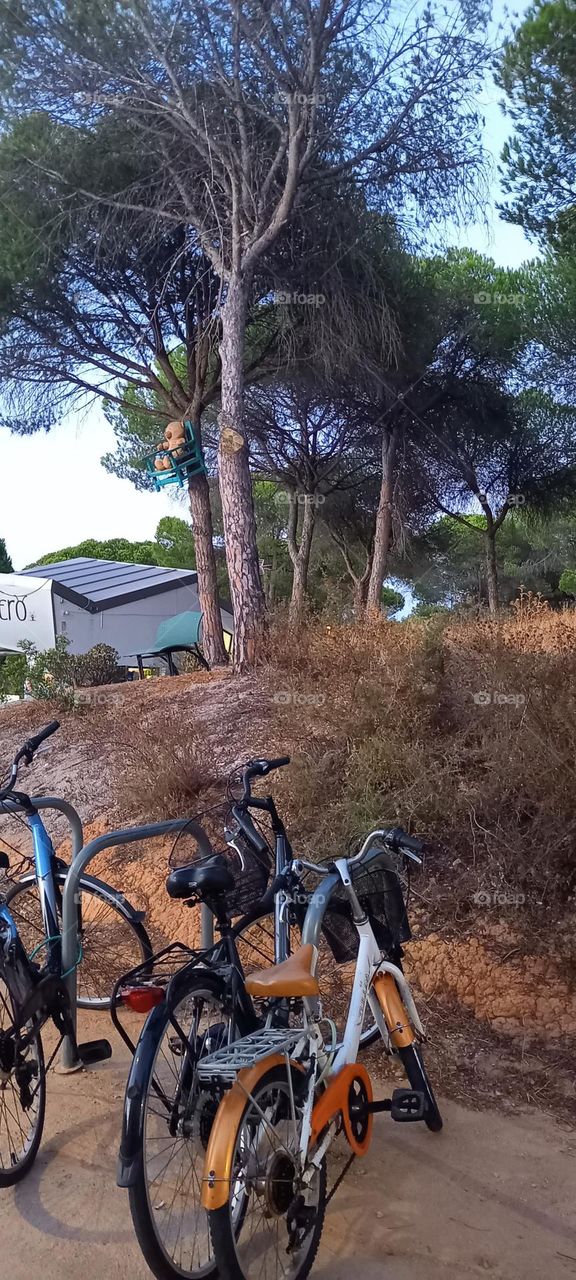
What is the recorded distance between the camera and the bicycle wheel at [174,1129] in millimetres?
2107

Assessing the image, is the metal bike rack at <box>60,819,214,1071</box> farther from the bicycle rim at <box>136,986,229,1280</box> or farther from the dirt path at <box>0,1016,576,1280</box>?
the bicycle rim at <box>136,986,229,1280</box>

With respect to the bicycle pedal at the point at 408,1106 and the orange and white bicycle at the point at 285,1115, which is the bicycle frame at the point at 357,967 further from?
the bicycle pedal at the point at 408,1106

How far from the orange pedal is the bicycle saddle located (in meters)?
0.58

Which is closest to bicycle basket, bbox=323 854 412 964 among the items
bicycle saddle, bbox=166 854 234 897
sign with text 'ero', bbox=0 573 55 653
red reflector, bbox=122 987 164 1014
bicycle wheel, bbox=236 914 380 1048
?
bicycle wheel, bbox=236 914 380 1048

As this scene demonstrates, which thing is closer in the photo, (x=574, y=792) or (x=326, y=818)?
(x=574, y=792)

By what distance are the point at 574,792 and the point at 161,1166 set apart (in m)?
2.47

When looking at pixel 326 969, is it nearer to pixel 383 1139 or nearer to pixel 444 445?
pixel 383 1139

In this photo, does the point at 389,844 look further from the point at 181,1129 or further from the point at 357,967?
the point at 181,1129

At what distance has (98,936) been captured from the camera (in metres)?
4.72

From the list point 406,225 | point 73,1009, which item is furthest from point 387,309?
point 73,1009

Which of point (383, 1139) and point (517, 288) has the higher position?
point (517, 288)

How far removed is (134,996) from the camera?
2246 mm

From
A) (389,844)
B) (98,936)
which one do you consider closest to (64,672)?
(98,936)

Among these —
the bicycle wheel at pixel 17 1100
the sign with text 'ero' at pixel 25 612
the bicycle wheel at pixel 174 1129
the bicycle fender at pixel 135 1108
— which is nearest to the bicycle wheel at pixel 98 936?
the bicycle wheel at pixel 17 1100
